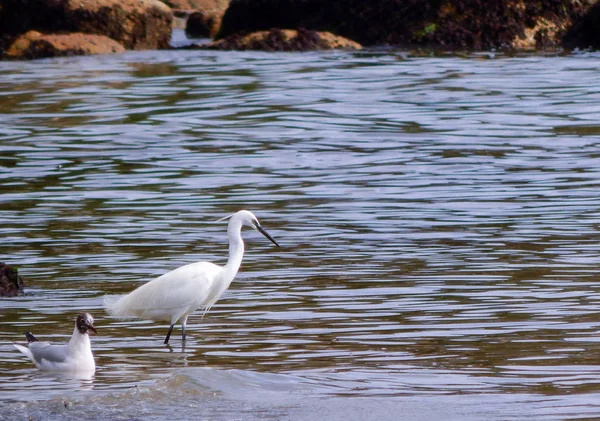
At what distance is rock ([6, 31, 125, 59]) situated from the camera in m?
36.3

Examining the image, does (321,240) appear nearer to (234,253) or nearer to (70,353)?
(234,253)

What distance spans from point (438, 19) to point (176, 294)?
97.5 ft

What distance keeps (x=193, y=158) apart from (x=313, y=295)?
9025 mm

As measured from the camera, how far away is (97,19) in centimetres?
3725

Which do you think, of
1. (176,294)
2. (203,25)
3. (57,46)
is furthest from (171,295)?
(203,25)

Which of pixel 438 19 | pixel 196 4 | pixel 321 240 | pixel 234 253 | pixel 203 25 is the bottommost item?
pixel 321 240

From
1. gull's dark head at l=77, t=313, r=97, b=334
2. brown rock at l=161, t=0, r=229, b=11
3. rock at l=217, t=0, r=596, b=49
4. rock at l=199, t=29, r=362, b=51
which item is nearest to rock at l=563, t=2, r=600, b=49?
rock at l=217, t=0, r=596, b=49

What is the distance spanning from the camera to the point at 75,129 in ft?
77.2

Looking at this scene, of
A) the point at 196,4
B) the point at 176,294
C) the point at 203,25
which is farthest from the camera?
the point at 196,4

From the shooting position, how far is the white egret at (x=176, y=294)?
404 inches

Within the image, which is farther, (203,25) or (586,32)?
(203,25)

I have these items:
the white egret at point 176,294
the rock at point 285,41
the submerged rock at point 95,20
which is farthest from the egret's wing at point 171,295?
the submerged rock at point 95,20

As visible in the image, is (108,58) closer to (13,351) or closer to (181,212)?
(181,212)

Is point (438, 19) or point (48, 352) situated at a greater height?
point (438, 19)
